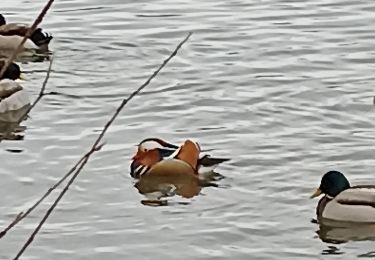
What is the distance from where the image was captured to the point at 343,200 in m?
8.00

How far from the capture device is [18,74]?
11.6 m

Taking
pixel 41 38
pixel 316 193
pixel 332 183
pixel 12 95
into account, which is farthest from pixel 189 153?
pixel 41 38

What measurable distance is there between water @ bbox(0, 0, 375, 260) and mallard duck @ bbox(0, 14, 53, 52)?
0.17 m

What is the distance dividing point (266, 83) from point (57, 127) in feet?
7.09

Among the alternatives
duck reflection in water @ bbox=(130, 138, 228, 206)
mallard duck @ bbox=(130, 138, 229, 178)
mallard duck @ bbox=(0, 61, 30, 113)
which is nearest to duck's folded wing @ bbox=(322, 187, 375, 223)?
duck reflection in water @ bbox=(130, 138, 228, 206)

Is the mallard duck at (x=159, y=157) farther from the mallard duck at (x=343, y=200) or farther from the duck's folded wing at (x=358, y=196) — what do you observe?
the duck's folded wing at (x=358, y=196)

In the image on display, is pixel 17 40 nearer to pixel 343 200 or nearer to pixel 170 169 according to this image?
pixel 170 169

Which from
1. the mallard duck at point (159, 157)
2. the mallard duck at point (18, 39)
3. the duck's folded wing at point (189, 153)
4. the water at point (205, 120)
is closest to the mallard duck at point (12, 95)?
the water at point (205, 120)

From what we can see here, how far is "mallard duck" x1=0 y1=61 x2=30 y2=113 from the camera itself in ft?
36.7

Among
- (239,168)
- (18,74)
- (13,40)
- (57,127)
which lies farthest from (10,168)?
(13,40)

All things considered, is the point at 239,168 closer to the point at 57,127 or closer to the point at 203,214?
the point at 203,214

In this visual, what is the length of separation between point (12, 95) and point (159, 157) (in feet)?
8.68

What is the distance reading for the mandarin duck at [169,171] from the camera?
8867mm

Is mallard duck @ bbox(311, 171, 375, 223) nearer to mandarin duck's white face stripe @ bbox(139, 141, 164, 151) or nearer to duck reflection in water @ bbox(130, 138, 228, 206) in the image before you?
duck reflection in water @ bbox(130, 138, 228, 206)
